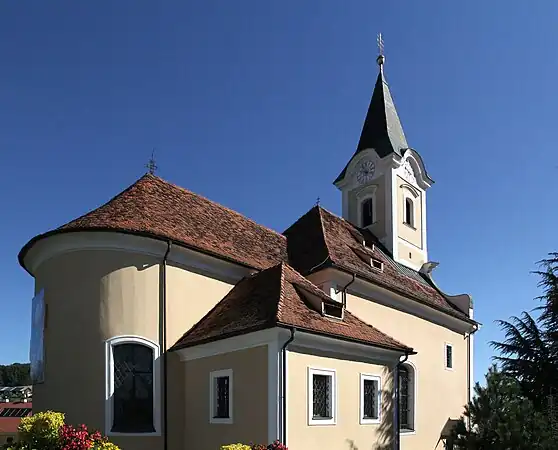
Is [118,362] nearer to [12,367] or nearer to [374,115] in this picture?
[374,115]

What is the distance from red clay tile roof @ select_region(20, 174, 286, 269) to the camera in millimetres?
16922

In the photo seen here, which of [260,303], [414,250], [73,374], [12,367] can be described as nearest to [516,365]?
[414,250]

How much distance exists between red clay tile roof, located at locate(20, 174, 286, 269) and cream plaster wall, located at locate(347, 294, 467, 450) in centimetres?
411

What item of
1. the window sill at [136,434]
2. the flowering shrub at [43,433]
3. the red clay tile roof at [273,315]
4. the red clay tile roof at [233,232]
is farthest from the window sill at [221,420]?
the flowering shrub at [43,433]

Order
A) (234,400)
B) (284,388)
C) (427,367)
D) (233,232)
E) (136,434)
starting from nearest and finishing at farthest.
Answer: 1. (284,388)
2. (234,400)
3. (136,434)
4. (233,232)
5. (427,367)

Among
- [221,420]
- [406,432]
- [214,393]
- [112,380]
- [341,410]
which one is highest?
[112,380]

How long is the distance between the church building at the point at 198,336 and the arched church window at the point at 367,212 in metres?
7.61

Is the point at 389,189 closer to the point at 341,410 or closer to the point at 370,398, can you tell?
the point at 370,398

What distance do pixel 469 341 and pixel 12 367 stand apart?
13335cm

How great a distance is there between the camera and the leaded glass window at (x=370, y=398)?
1611 cm

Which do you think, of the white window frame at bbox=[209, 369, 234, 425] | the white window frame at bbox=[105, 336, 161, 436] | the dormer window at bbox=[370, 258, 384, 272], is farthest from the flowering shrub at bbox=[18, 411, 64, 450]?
the dormer window at bbox=[370, 258, 384, 272]

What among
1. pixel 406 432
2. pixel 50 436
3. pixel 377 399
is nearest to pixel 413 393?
pixel 406 432

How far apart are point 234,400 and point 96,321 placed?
4.56m

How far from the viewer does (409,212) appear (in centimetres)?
2898
